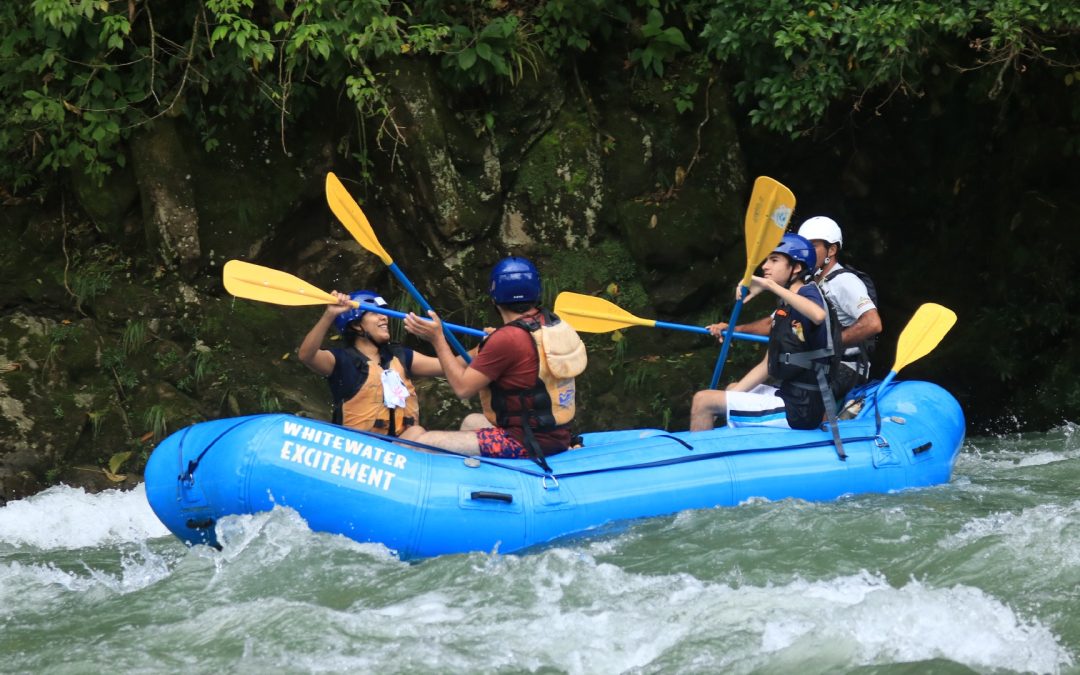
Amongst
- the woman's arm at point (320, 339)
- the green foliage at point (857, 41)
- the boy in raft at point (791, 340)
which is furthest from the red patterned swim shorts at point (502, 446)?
the green foliage at point (857, 41)

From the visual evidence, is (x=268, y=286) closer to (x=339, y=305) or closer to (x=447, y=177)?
(x=339, y=305)

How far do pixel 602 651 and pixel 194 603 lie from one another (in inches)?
59.9

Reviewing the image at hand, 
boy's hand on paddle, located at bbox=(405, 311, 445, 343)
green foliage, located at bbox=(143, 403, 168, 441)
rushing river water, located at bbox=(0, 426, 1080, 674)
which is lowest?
green foliage, located at bbox=(143, 403, 168, 441)

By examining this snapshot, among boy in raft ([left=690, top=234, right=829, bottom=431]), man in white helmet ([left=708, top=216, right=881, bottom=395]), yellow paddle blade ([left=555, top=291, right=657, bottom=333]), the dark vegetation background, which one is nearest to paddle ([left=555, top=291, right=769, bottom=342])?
yellow paddle blade ([left=555, top=291, right=657, bottom=333])

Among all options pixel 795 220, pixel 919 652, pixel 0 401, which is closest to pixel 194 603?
pixel 919 652

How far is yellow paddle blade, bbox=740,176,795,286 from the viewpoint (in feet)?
19.5

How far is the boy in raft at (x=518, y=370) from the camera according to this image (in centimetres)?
503

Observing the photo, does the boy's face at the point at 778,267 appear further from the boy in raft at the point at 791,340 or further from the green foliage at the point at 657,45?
the green foliage at the point at 657,45

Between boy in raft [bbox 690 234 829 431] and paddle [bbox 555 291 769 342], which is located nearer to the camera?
boy in raft [bbox 690 234 829 431]

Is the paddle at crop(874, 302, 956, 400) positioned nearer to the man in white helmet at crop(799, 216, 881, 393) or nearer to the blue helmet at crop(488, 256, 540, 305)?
the man in white helmet at crop(799, 216, 881, 393)

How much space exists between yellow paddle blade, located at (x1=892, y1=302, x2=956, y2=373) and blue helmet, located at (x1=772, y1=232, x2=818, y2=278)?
943 millimetres

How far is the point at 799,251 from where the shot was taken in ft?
19.1

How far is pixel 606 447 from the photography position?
213 inches

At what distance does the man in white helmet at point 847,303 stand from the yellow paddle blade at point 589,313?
54 centimetres
